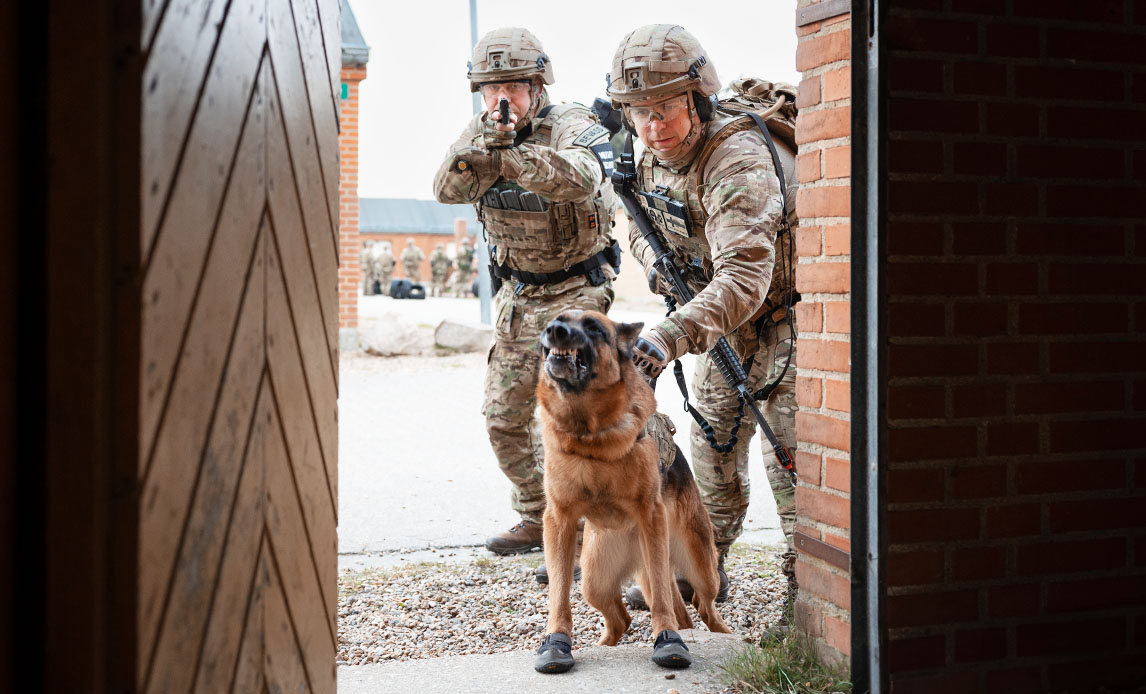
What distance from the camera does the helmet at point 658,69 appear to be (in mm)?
3955

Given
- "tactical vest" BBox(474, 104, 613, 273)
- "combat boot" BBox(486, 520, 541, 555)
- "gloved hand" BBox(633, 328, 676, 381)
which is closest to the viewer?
"gloved hand" BBox(633, 328, 676, 381)

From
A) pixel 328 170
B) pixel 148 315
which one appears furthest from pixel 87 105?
pixel 328 170

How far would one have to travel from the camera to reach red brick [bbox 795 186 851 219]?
114 inches
